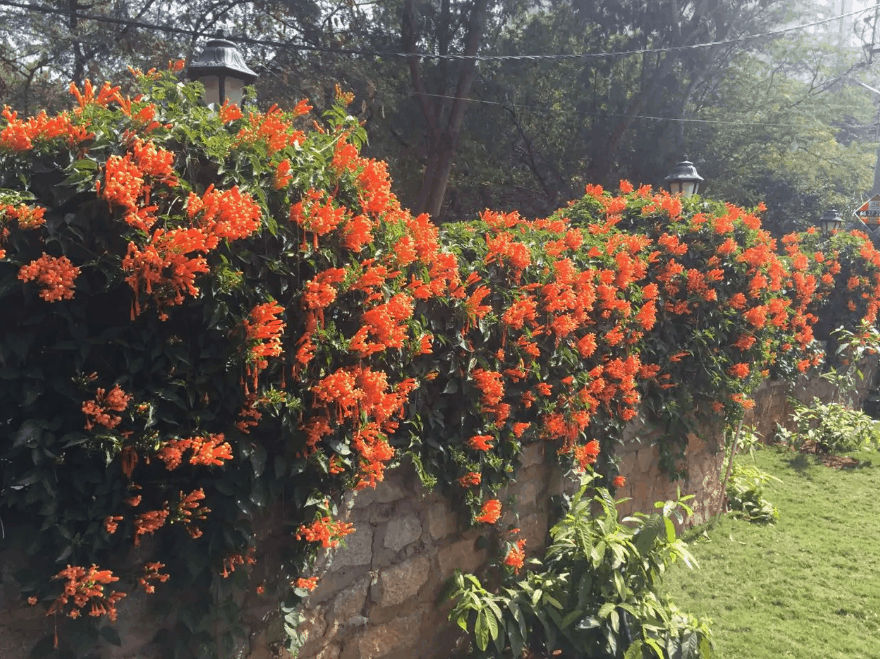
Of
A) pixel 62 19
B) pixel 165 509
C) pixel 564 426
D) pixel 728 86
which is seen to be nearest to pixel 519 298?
pixel 564 426

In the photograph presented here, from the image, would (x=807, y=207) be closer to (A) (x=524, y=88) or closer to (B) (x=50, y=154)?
(A) (x=524, y=88)

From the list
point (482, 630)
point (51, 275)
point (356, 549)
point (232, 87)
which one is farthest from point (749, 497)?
point (51, 275)

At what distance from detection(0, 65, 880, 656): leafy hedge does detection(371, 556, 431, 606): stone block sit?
1.14 feet

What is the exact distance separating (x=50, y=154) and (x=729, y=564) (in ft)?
14.7

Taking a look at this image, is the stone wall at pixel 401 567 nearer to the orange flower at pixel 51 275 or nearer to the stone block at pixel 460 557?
the stone block at pixel 460 557

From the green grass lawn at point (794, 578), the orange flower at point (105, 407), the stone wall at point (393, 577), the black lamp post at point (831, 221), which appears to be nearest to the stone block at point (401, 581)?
the stone wall at point (393, 577)

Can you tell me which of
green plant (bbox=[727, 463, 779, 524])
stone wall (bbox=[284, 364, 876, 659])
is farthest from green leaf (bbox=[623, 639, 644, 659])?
green plant (bbox=[727, 463, 779, 524])

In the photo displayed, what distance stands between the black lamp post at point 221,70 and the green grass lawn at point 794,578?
13.3 feet

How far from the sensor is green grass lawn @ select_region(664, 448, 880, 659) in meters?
3.81

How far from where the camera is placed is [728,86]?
599 inches

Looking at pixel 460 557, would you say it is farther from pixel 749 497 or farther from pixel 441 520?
pixel 749 497

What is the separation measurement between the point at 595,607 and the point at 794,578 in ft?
6.82

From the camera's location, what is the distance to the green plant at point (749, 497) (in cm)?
556

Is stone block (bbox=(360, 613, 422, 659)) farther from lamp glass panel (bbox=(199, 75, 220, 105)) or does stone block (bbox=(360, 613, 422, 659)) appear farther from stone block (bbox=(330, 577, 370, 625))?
lamp glass panel (bbox=(199, 75, 220, 105))
